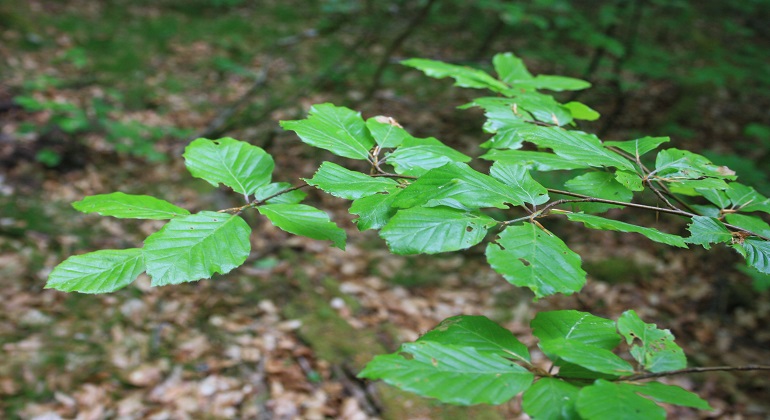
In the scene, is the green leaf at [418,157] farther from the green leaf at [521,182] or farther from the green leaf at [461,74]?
the green leaf at [461,74]

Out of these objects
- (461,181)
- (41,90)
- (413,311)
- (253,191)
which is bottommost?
(413,311)

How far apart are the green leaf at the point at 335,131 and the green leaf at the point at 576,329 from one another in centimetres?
40

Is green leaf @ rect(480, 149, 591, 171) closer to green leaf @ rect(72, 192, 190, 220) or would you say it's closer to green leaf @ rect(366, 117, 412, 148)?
green leaf @ rect(366, 117, 412, 148)

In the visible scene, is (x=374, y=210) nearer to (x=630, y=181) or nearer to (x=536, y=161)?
(x=536, y=161)

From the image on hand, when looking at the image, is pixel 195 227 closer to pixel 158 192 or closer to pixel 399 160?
pixel 399 160

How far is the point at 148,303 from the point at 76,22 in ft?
16.6

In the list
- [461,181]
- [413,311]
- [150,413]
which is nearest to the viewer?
[461,181]

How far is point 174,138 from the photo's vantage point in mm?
4770

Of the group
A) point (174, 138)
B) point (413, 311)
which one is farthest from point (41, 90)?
point (413, 311)

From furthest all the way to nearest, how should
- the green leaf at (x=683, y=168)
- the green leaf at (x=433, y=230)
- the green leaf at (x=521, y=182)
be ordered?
the green leaf at (x=683, y=168), the green leaf at (x=521, y=182), the green leaf at (x=433, y=230)

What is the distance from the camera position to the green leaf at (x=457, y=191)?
2.30 feet

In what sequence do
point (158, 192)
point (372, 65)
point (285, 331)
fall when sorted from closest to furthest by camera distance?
point (285, 331) < point (158, 192) < point (372, 65)

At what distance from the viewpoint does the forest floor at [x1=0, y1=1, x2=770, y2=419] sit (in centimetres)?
253

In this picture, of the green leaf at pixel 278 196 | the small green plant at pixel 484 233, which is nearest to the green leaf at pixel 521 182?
the small green plant at pixel 484 233
